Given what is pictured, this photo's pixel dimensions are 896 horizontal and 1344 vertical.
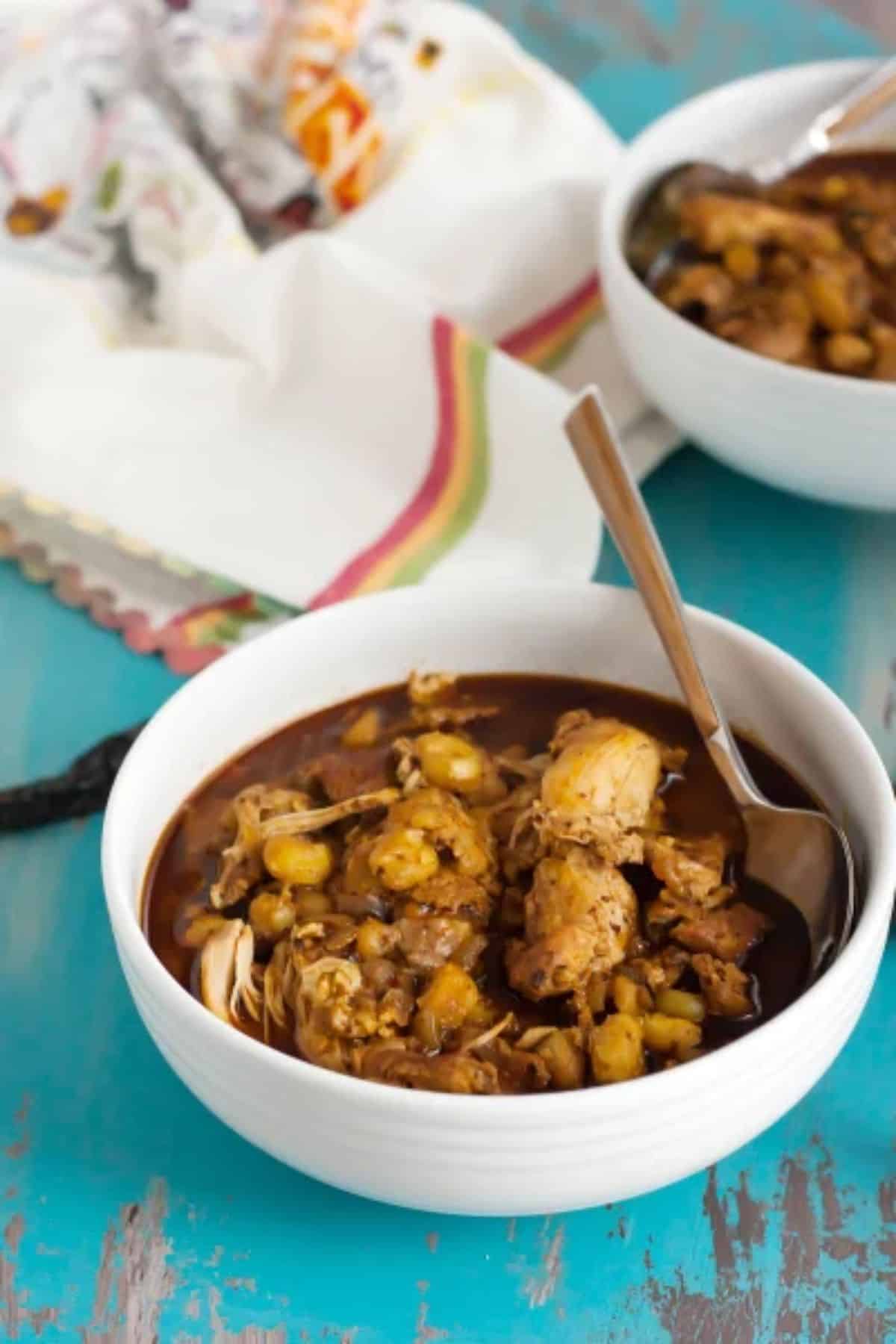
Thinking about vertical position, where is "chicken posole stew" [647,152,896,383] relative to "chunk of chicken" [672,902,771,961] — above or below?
above

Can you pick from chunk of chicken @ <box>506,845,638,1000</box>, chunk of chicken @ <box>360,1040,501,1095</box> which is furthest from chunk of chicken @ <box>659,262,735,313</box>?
chunk of chicken @ <box>360,1040,501,1095</box>

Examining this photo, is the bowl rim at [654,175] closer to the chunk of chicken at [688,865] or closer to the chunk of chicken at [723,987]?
the chunk of chicken at [688,865]

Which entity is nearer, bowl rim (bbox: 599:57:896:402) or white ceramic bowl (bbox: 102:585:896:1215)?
white ceramic bowl (bbox: 102:585:896:1215)

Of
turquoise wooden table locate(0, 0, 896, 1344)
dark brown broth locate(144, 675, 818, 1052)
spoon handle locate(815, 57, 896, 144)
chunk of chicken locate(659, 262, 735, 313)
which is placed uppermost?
spoon handle locate(815, 57, 896, 144)

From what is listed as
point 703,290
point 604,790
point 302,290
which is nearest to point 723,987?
point 604,790

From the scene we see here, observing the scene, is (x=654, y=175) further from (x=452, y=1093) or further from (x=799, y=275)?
(x=452, y=1093)

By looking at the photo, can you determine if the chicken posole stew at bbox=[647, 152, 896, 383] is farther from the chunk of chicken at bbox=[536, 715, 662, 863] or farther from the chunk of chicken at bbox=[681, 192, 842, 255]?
the chunk of chicken at bbox=[536, 715, 662, 863]

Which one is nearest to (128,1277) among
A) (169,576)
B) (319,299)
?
(169,576)
